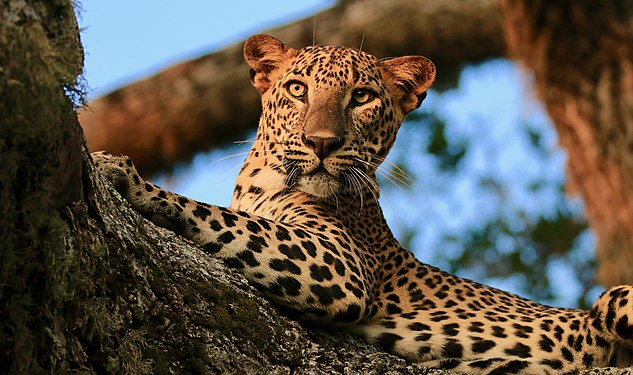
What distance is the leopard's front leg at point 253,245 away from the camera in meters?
6.73

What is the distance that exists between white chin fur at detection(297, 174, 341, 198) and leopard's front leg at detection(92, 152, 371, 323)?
0.88 m

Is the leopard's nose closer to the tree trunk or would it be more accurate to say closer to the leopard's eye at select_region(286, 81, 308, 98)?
the leopard's eye at select_region(286, 81, 308, 98)

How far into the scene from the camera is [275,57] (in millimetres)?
9305

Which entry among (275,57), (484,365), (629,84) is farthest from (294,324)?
(629,84)

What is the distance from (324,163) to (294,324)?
1.65 m

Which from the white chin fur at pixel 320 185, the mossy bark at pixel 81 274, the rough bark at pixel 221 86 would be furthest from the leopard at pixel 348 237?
the rough bark at pixel 221 86

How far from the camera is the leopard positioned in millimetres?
6859

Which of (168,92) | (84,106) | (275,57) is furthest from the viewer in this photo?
(168,92)

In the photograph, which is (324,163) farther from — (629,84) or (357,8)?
(357,8)

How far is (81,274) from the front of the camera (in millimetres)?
4820

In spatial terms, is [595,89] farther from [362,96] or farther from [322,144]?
[322,144]

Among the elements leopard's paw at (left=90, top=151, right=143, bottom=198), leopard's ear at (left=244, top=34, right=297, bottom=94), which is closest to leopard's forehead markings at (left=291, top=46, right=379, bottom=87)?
leopard's ear at (left=244, top=34, right=297, bottom=94)

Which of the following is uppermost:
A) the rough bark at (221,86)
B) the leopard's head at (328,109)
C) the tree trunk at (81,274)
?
the rough bark at (221,86)

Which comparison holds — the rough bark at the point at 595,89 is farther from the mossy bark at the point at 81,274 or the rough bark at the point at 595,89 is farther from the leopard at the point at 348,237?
the mossy bark at the point at 81,274
